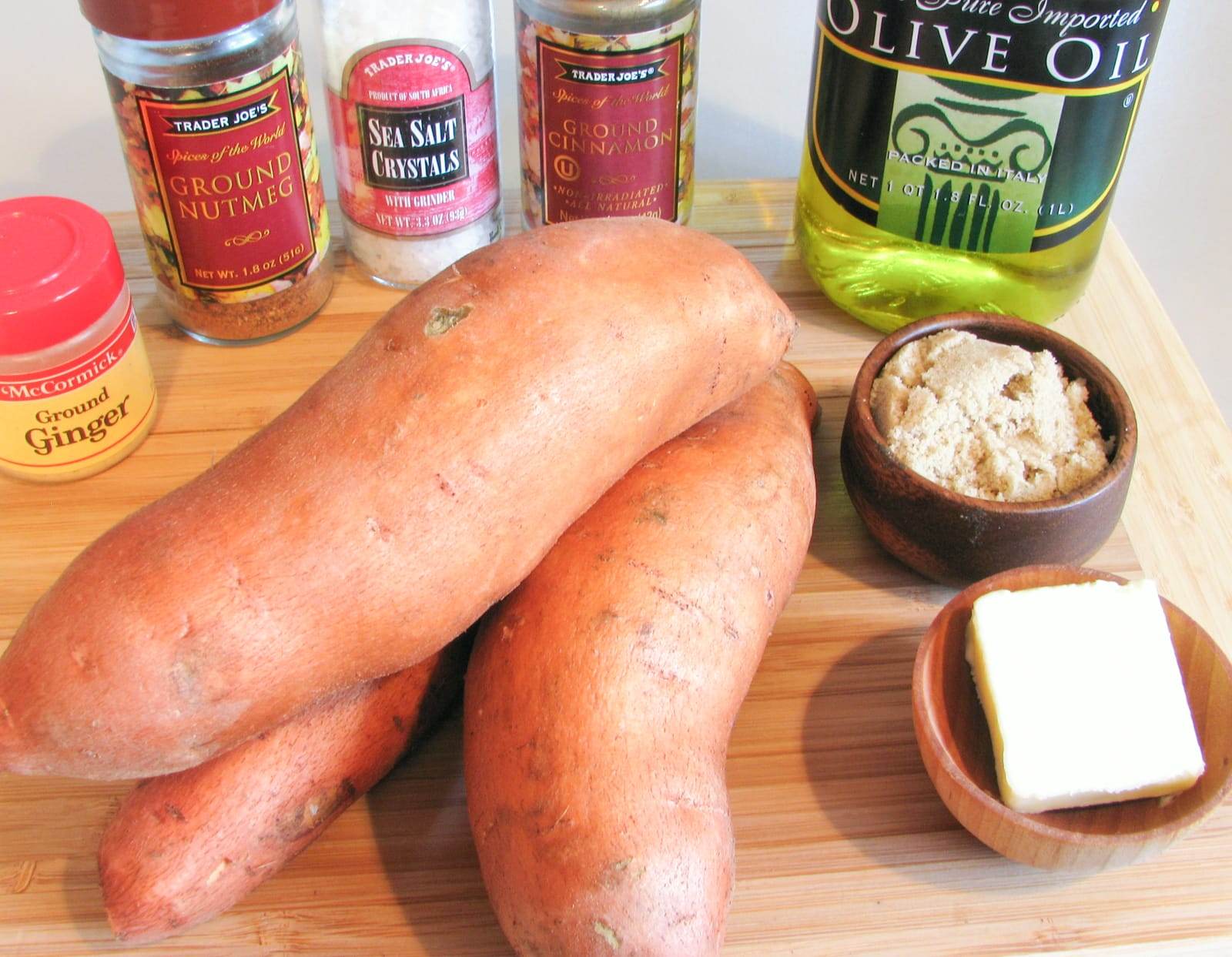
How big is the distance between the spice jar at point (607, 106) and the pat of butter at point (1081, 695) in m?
0.44

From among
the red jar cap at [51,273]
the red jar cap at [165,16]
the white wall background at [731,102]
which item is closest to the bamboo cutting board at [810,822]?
the red jar cap at [51,273]

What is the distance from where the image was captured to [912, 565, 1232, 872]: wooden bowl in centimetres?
63

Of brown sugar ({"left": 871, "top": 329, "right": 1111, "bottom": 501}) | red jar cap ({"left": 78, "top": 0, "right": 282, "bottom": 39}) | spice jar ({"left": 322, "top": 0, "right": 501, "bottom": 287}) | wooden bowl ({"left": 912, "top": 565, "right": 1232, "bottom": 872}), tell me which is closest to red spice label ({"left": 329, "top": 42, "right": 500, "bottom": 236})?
spice jar ({"left": 322, "top": 0, "right": 501, "bottom": 287})

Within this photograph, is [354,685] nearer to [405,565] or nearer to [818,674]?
[405,565]

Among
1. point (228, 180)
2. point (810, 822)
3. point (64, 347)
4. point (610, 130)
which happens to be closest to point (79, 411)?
point (64, 347)

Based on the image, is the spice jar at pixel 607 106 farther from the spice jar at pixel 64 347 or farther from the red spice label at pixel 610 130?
the spice jar at pixel 64 347

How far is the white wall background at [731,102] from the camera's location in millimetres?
1278

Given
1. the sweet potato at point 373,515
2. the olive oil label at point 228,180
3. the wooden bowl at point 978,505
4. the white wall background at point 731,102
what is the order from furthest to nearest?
the white wall background at point 731,102 → the olive oil label at point 228,180 → the wooden bowl at point 978,505 → the sweet potato at point 373,515

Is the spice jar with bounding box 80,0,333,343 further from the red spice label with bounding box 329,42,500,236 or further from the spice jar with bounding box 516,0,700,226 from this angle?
the spice jar with bounding box 516,0,700,226

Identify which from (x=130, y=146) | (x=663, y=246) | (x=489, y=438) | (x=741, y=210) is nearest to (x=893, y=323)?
(x=741, y=210)

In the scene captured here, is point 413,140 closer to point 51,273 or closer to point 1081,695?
point 51,273

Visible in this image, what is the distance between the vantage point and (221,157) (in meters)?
0.86

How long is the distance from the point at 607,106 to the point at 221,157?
0.27 meters

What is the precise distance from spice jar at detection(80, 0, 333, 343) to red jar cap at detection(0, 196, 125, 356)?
0.22 feet
